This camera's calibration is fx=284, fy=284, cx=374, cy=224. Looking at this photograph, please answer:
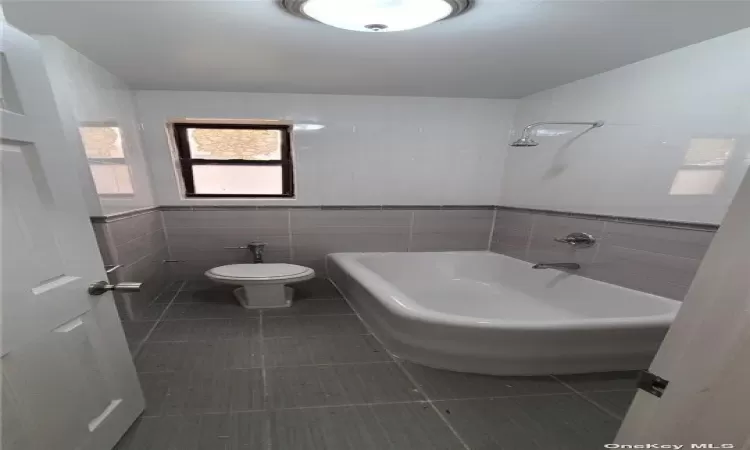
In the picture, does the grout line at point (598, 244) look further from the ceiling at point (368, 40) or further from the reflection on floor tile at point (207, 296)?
the reflection on floor tile at point (207, 296)

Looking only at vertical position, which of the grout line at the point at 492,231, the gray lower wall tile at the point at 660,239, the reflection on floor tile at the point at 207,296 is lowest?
the reflection on floor tile at the point at 207,296

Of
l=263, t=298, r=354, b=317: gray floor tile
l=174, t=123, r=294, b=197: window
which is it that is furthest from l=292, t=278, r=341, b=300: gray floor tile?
l=174, t=123, r=294, b=197: window

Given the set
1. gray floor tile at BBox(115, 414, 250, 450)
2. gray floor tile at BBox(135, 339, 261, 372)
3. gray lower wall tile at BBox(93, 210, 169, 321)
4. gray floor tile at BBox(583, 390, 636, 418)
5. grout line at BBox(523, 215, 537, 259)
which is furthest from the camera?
grout line at BBox(523, 215, 537, 259)

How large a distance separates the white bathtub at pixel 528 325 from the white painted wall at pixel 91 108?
5.17ft

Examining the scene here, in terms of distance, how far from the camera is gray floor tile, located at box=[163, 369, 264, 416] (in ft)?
3.92

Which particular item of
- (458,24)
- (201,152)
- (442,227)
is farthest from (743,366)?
(201,152)

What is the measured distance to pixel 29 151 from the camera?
737 mm

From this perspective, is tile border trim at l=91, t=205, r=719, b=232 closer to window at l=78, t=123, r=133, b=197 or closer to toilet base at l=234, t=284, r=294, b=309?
window at l=78, t=123, r=133, b=197

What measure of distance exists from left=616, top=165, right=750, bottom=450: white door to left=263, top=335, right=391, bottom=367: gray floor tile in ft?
4.07

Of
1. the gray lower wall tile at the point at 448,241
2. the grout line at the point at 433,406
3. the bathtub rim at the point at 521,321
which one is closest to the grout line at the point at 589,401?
the bathtub rim at the point at 521,321

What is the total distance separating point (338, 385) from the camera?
4.45ft

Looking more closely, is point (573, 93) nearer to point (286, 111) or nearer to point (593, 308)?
point (593, 308)

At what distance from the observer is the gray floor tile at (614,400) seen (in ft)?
4.10

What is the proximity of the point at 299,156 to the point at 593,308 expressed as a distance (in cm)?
245
